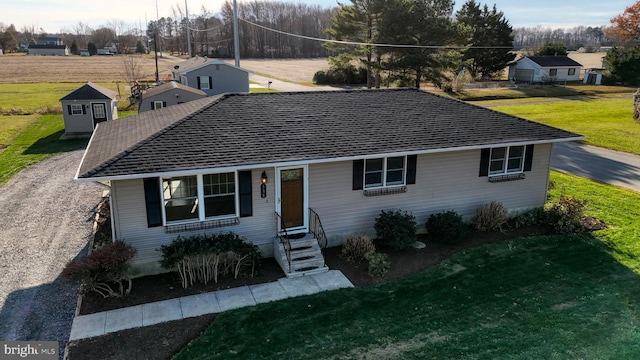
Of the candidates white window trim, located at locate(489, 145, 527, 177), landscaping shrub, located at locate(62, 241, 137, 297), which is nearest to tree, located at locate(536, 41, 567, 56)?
white window trim, located at locate(489, 145, 527, 177)

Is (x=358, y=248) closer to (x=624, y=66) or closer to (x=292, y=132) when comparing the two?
(x=292, y=132)

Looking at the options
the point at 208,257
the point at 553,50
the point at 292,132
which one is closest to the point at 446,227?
the point at 292,132

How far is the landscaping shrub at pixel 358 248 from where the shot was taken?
500 inches

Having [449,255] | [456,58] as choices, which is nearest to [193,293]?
[449,255]

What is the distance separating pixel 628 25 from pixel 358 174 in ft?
261

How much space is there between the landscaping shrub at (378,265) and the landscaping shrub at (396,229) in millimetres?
898

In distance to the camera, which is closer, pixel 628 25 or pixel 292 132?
pixel 292 132

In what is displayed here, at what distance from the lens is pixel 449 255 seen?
13156mm

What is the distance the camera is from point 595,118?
3825 centimetres

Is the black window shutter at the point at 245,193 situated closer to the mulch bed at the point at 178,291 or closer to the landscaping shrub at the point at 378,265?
the mulch bed at the point at 178,291

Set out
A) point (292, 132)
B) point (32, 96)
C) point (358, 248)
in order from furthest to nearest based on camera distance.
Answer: point (32, 96), point (292, 132), point (358, 248)

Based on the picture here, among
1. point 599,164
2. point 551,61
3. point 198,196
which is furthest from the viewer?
point 551,61

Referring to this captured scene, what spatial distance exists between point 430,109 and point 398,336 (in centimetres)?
977

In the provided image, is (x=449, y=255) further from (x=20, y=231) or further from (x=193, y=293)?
(x=20, y=231)
